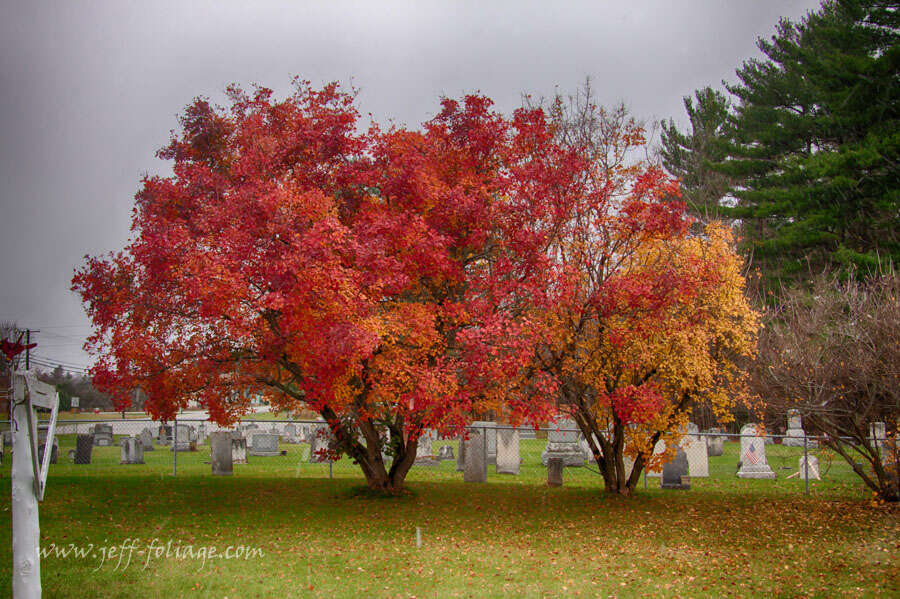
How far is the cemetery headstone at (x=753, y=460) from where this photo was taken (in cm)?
1920

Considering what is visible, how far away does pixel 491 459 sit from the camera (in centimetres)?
2312

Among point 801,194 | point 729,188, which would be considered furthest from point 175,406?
point 729,188

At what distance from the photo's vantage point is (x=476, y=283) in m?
12.3

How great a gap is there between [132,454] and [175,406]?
10.7 m

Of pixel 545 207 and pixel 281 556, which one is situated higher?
pixel 545 207

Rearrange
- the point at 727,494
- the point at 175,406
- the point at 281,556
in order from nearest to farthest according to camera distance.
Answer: the point at 281,556 → the point at 175,406 → the point at 727,494

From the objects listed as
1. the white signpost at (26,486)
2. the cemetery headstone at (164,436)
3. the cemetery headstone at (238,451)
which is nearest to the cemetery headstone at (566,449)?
the cemetery headstone at (238,451)

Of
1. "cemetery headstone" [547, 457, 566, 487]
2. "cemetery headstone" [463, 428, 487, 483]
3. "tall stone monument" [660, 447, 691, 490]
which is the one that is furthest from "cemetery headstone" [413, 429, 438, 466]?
"tall stone monument" [660, 447, 691, 490]

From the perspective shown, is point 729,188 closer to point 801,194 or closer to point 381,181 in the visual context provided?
point 801,194

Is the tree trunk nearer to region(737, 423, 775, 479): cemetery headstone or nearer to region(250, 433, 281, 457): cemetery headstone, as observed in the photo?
region(737, 423, 775, 479): cemetery headstone

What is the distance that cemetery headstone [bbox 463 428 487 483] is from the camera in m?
17.3

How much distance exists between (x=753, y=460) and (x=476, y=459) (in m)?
8.23

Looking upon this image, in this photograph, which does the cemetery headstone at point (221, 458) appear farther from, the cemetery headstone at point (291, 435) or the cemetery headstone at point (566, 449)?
the cemetery headstone at point (291, 435)

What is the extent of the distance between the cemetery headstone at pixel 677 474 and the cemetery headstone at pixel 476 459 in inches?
173
